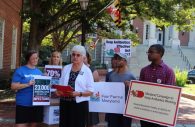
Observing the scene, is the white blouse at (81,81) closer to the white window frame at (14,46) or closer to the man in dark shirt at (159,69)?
the man in dark shirt at (159,69)

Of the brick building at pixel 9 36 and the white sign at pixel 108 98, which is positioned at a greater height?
the brick building at pixel 9 36

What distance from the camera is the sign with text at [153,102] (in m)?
6.49

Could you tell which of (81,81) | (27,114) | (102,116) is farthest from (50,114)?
(102,116)

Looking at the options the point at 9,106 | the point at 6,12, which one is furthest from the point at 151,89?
the point at 6,12

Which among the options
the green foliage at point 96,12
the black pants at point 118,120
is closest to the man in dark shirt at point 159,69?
the black pants at point 118,120

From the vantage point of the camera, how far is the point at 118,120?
24.3 feet

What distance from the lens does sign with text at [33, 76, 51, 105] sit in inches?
288

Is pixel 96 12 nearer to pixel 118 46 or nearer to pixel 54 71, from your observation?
pixel 118 46

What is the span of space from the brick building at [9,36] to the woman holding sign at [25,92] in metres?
14.2

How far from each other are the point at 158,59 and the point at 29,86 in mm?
2178

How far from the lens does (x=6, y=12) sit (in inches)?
894

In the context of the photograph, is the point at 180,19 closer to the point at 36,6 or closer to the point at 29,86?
the point at 36,6

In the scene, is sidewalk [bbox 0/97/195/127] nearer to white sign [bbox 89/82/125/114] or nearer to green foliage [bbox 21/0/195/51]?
white sign [bbox 89/82/125/114]

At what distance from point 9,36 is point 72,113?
18.2 m
